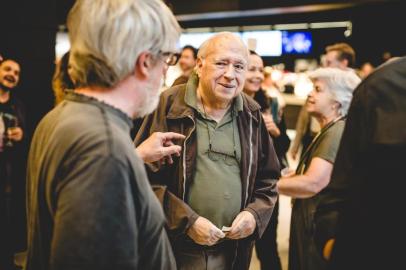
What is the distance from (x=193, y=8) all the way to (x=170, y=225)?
349 inches

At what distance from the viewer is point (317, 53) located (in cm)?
1230

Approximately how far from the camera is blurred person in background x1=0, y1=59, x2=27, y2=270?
12.3 feet

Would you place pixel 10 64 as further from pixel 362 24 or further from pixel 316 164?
pixel 362 24

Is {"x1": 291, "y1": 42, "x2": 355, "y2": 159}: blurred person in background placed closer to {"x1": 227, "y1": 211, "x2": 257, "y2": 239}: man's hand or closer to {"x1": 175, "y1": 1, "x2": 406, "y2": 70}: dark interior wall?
{"x1": 227, "y1": 211, "x2": 257, "y2": 239}: man's hand

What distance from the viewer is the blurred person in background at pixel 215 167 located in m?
2.06

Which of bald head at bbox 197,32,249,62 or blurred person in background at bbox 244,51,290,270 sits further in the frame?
blurred person in background at bbox 244,51,290,270

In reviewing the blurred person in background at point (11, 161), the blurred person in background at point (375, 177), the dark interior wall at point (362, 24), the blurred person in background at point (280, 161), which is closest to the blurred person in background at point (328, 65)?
the blurred person in background at point (280, 161)

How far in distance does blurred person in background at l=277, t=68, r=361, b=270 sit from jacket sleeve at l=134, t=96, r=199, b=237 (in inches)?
36.3

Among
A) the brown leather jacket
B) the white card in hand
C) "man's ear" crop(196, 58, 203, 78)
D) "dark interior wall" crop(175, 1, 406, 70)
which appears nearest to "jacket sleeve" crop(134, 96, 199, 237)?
the brown leather jacket

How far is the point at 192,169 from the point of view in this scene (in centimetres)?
208

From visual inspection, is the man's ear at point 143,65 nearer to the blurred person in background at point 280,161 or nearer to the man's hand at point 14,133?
the blurred person in background at point 280,161

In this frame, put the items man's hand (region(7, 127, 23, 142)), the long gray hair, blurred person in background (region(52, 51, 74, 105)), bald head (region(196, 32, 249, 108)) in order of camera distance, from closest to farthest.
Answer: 1. the long gray hair
2. blurred person in background (region(52, 51, 74, 105))
3. bald head (region(196, 32, 249, 108))
4. man's hand (region(7, 127, 23, 142))

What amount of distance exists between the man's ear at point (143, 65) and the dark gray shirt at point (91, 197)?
120 millimetres

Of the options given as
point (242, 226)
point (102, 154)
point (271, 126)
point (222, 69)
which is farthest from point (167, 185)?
point (271, 126)
